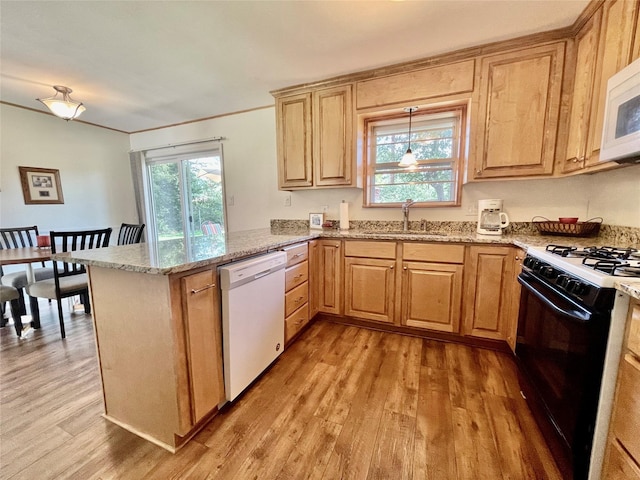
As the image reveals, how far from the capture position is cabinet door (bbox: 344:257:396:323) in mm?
2326

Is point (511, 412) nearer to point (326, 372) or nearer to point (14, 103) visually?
point (326, 372)

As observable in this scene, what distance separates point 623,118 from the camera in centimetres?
128

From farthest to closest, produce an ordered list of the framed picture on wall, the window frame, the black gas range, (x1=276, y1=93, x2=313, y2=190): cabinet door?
the framed picture on wall < (x1=276, y1=93, x2=313, y2=190): cabinet door < the window frame < the black gas range

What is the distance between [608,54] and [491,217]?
118 cm

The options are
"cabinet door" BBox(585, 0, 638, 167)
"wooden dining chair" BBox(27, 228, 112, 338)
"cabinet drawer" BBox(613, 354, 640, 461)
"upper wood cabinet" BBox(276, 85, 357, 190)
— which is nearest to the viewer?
"cabinet drawer" BBox(613, 354, 640, 461)

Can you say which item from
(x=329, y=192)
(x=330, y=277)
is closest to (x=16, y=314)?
(x=330, y=277)

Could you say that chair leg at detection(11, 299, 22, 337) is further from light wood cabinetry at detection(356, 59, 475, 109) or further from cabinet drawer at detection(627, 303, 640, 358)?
cabinet drawer at detection(627, 303, 640, 358)

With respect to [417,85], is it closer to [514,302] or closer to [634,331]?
[514,302]

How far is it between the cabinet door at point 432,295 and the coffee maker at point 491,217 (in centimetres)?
45

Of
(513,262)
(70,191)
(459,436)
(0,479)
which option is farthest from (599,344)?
(70,191)

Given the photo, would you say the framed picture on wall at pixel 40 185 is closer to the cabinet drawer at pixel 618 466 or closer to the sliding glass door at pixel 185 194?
the sliding glass door at pixel 185 194

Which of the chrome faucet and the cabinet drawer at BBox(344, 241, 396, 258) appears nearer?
the cabinet drawer at BBox(344, 241, 396, 258)

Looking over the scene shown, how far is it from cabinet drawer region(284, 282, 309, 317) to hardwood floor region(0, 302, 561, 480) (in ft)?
1.16

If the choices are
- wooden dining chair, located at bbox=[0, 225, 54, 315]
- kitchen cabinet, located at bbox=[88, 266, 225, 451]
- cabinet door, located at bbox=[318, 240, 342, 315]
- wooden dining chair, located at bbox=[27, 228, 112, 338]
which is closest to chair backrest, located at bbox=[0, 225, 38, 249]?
wooden dining chair, located at bbox=[0, 225, 54, 315]
